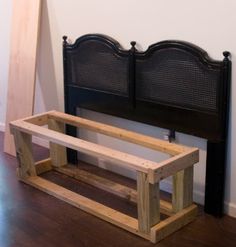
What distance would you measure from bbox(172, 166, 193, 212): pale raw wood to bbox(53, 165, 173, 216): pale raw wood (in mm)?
84

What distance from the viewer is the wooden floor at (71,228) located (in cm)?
270

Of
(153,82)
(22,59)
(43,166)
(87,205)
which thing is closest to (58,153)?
(43,166)

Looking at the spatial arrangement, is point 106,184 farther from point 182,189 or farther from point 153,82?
point 153,82

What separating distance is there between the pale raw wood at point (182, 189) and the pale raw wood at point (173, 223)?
0.04m

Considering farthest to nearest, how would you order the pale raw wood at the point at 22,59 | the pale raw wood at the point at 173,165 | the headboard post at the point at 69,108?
1. the pale raw wood at the point at 22,59
2. the headboard post at the point at 69,108
3. the pale raw wood at the point at 173,165

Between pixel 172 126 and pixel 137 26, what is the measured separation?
74cm

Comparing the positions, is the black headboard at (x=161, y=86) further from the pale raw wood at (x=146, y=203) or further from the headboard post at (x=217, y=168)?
the pale raw wood at (x=146, y=203)

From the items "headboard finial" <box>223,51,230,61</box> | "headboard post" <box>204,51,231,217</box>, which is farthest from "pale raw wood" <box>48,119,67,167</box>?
"headboard finial" <box>223,51,230,61</box>

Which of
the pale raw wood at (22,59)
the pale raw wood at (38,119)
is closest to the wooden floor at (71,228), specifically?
the pale raw wood at (38,119)

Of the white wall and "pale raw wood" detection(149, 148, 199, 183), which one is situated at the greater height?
the white wall

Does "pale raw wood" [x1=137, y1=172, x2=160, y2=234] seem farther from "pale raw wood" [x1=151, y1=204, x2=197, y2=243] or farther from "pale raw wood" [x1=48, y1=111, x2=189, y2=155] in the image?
"pale raw wood" [x1=48, y1=111, x2=189, y2=155]

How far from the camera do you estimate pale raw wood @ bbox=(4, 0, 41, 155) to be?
12.7ft

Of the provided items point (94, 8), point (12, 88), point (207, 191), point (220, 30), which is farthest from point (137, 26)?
point (12, 88)

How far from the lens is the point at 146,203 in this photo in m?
2.67
